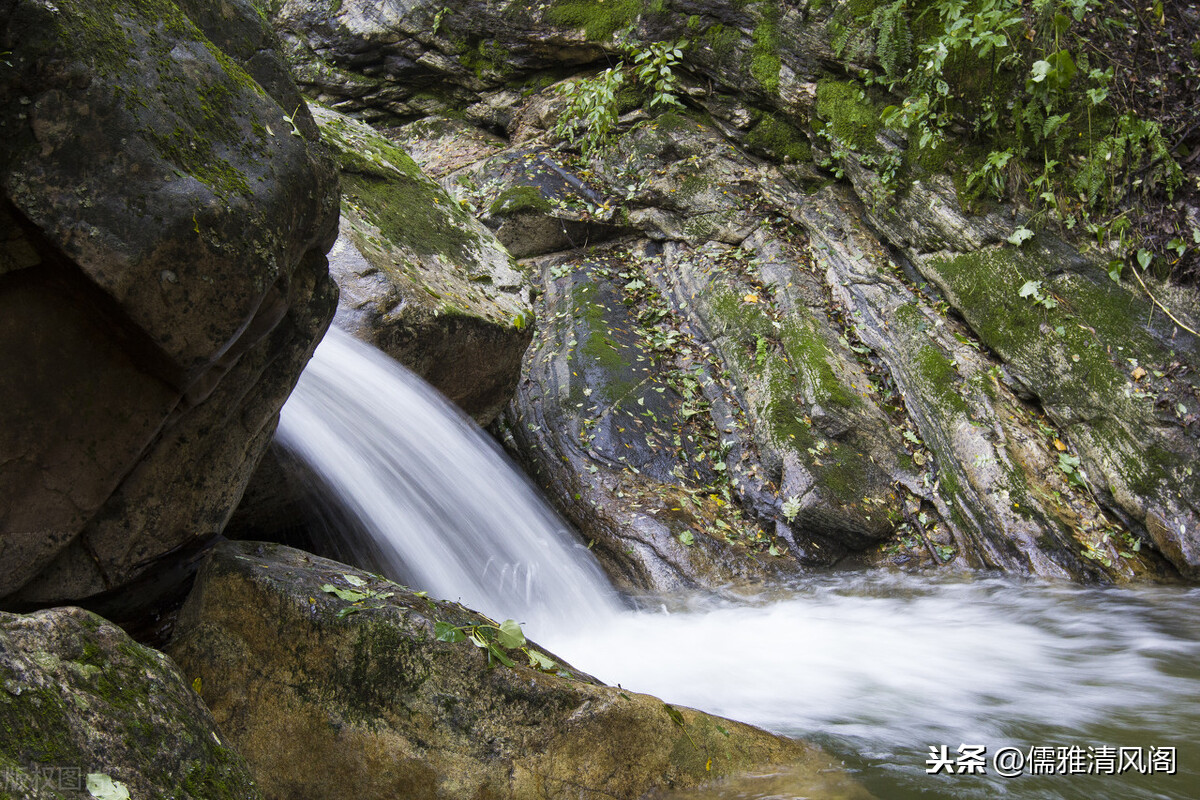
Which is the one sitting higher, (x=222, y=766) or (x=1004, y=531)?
(x=1004, y=531)

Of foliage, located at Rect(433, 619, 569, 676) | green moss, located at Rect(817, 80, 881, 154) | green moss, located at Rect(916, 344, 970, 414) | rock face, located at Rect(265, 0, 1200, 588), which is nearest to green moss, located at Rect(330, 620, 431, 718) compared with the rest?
foliage, located at Rect(433, 619, 569, 676)

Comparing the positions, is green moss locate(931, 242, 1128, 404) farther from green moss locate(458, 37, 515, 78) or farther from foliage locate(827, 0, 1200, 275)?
green moss locate(458, 37, 515, 78)

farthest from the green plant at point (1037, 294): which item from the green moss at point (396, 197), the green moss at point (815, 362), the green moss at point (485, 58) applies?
the green moss at point (485, 58)

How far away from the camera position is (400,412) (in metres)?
5.21

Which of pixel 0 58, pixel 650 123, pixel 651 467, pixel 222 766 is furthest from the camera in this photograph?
pixel 650 123

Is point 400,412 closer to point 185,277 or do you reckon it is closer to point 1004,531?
point 185,277

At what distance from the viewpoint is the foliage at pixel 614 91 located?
370 inches

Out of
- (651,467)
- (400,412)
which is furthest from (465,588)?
(651,467)

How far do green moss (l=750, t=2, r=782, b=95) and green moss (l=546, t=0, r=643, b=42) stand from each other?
5.43ft

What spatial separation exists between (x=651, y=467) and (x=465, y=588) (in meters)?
2.20

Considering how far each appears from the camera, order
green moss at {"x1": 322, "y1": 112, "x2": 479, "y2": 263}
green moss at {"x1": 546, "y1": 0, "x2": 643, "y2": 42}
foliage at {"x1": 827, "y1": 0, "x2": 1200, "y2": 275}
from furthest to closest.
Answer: green moss at {"x1": 546, "y1": 0, "x2": 643, "y2": 42}, foliage at {"x1": 827, "y1": 0, "x2": 1200, "y2": 275}, green moss at {"x1": 322, "y1": 112, "x2": 479, "y2": 263}

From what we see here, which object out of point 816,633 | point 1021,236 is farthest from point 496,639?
point 1021,236

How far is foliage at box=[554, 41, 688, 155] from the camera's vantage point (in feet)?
30.9

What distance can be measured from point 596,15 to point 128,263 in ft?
29.7
